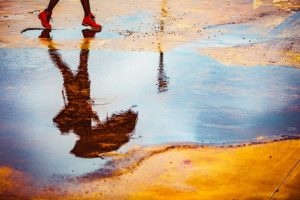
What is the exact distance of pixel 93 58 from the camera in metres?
5.00

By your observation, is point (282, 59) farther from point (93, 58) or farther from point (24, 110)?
point (24, 110)

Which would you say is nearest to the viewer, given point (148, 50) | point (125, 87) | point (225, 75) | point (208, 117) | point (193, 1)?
point (208, 117)

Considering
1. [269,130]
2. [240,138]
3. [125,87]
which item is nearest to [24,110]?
[125,87]

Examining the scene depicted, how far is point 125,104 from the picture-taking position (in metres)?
3.69

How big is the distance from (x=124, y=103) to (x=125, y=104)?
26mm

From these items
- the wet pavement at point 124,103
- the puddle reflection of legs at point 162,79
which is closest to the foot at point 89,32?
the wet pavement at point 124,103

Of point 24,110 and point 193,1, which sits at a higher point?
point 193,1

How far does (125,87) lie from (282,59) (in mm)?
2075

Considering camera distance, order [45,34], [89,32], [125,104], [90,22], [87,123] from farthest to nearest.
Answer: [90,22]
[89,32]
[45,34]
[125,104]
[87,123]

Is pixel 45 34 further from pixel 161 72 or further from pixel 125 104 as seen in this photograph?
pixel 125 104

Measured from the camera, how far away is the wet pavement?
3.03 metres

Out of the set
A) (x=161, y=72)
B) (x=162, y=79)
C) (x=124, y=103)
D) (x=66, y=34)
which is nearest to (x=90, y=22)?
(x=66, y=34)

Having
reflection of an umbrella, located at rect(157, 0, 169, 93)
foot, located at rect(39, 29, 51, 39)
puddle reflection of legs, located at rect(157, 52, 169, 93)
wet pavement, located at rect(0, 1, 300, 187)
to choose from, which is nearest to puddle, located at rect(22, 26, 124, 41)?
foot, located at rect(39, 29, 51, 39)

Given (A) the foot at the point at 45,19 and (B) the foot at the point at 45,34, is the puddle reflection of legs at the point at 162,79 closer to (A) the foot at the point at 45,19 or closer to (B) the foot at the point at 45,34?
(B) the foot at the point at 45,34
